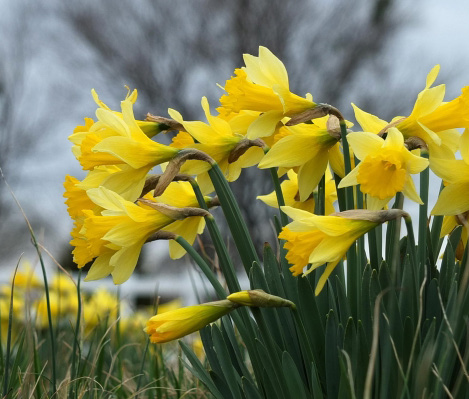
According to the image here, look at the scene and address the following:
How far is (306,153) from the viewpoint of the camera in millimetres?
1278

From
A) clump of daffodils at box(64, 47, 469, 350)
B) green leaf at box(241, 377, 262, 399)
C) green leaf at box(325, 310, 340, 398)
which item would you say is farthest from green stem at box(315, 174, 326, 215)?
green leaf at box(241, 377, 262, 399)

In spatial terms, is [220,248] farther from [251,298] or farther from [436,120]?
[436,120]

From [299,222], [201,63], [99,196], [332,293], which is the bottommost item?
[332,293]

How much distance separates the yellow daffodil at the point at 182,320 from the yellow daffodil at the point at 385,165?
0.93ft

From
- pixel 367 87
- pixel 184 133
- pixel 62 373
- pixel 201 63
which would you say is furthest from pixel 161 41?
pixel 184 133

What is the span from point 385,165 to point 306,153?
7.6 inches

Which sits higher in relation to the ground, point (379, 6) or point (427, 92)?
point (379, 6)

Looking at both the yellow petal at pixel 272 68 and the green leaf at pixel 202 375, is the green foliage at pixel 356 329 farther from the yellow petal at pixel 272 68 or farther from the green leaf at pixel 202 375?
the yellow petal at pixel 272 68

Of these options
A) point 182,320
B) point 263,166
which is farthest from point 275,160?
point 182,320

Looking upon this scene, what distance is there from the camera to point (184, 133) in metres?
1.41

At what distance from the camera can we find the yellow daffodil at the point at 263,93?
1.23 metres

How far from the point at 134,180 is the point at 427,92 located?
531mm

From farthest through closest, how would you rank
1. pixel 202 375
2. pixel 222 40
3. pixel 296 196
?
pixel 222 40
pixel 296 196
pixel 202 375

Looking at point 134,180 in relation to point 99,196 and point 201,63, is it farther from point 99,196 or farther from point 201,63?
point 201,63
